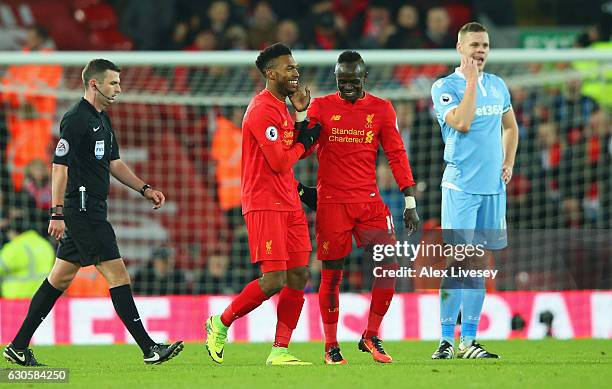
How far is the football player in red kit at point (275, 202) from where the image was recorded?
7.85 m

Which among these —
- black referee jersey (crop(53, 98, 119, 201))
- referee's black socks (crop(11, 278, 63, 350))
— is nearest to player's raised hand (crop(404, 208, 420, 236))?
black referee jersey (crop(53, 98, 119, 201))

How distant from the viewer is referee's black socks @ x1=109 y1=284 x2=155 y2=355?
802cm

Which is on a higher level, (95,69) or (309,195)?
(95,69)

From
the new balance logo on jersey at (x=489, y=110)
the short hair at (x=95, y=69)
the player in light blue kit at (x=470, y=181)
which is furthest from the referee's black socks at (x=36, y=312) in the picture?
the new balance logo on jersey at (x=489, y=110)

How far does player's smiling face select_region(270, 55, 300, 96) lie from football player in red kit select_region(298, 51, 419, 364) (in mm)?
334

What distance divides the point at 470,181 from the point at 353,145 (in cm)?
88

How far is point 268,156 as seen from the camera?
25.5 ft

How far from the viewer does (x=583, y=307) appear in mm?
10898

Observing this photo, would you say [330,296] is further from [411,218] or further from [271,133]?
[271,133]

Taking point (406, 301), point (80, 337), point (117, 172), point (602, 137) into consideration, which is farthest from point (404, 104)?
point (117, 172)

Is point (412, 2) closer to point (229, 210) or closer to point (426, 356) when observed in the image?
point (229, 210)

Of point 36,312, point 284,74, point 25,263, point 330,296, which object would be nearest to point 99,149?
point 36,312

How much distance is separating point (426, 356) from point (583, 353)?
113 centimetres

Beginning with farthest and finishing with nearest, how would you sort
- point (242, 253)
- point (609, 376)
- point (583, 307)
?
point (242, 253), point (583, 307), point (609, 376)
